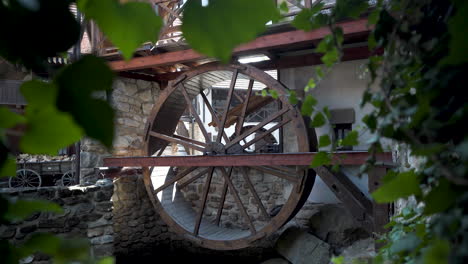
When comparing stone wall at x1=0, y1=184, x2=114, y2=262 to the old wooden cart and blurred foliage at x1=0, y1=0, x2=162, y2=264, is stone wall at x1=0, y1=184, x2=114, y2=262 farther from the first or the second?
the old wooden cart

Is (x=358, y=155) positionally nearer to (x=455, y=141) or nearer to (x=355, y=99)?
(x=355, y=99)

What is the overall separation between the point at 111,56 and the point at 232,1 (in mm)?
5448

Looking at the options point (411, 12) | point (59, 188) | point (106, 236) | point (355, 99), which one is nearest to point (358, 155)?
point (355, 99)

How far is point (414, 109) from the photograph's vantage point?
0.45 meters

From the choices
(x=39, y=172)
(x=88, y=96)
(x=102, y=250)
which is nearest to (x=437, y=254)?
(x=88, y=96)

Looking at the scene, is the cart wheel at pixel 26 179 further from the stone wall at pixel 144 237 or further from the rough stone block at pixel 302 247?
the rough stone block at pixel 302 247

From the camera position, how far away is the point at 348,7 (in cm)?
72

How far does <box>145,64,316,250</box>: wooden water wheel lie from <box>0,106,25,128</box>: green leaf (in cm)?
422

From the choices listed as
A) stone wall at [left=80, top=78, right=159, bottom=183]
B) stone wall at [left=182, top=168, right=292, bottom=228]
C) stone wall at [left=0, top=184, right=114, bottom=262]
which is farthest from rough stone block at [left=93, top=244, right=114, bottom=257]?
stone wall at [left=182, top=168, right=292, bottom=228]

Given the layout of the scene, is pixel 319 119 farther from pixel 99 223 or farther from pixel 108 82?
pixel 99 223

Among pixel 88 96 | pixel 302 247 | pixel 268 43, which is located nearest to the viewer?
pixel 88 96

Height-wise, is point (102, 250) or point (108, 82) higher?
point (108, 82)

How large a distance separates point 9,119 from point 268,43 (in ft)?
14.3

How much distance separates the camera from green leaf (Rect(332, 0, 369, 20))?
28.1 inches
